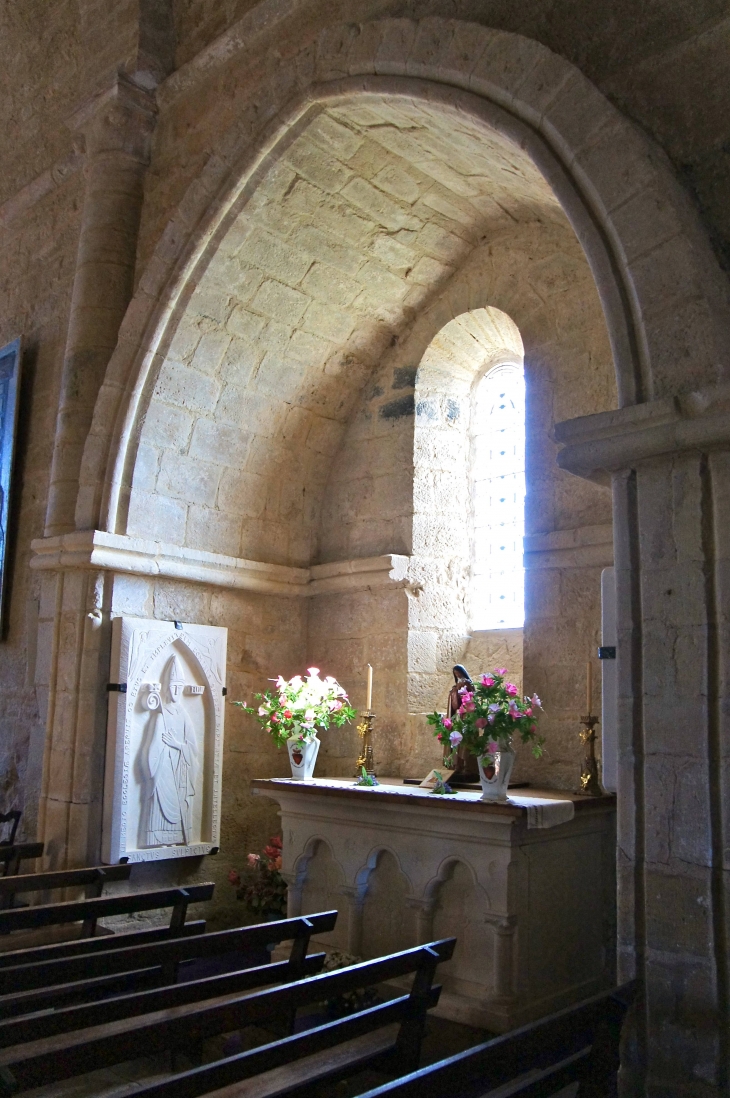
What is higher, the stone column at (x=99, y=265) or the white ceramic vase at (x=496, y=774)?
the stone column at (x=99, y=265)

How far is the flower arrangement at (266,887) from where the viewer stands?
5969 millimetres

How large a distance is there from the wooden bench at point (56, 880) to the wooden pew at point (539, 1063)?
2.32 meters

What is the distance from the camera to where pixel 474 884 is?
440 centimetres

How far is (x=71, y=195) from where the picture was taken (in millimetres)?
6871

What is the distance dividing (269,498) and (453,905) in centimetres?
324

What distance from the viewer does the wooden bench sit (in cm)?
429

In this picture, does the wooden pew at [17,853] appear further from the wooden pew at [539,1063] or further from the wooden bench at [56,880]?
the wooden pew at [539,1063]

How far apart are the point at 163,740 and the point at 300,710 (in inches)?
35.8

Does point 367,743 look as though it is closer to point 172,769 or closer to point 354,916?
point 354,916

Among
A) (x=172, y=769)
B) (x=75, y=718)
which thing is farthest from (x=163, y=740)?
(x=75, y=718)

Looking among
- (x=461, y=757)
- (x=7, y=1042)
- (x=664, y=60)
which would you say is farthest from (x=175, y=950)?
(x=664, y=60)

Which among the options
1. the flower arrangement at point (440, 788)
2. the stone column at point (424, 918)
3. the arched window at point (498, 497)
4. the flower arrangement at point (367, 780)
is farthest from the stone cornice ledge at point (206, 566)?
the stone column at point (424, 918)

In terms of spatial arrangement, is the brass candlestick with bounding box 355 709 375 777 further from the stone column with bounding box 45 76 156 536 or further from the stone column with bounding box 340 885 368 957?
the stone column with bounding box 45 76 156 536

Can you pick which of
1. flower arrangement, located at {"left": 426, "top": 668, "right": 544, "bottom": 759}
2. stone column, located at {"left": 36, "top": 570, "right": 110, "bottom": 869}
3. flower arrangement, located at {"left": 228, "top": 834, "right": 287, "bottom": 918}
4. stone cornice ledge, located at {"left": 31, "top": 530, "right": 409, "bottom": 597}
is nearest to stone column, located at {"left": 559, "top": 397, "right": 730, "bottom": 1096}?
flower arrangement, located at {"left": 426, "top": 668, "right": 544, "bottom": 759}
